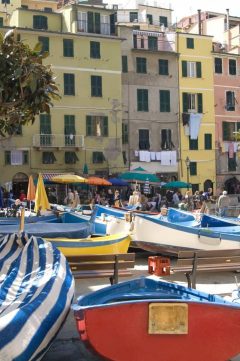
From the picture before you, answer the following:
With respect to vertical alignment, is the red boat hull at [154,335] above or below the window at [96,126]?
below

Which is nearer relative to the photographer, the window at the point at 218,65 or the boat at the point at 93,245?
the boat at the point at 93,245

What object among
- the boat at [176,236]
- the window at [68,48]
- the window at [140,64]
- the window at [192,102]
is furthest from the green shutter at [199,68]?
the boat at [176,236]

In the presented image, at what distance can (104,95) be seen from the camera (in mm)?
41281

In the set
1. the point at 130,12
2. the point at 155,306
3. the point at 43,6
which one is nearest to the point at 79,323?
the point at 155,306

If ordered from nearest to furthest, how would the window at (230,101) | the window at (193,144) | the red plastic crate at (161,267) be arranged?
the red plastic crate at (161,267), the window at (193,144), the window at (230,101)

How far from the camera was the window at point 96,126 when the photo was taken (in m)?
40.7

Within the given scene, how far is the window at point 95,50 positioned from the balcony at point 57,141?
6047mm

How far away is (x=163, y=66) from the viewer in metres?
44.6

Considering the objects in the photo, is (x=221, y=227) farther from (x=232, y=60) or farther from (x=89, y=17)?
(x=232, y=60)

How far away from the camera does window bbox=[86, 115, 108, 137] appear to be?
40.7 meters

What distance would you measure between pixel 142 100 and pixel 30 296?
38.1 metres

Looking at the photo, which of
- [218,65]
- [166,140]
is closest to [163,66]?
[218,65]

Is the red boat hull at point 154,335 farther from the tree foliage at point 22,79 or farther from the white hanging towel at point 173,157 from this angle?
the white hanging towel at point 173,157

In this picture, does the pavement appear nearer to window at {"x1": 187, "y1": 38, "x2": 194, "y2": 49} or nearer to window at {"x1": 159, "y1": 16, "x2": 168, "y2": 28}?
window at {"x1": 187, "y1": 38, "x2": 194, "y2": 49}
